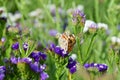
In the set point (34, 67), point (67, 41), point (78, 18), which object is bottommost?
point (34, 67)

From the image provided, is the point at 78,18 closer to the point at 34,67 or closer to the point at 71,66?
the point at 71,66

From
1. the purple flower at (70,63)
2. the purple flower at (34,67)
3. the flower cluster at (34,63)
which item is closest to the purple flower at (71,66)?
the purple flower at (70,63)

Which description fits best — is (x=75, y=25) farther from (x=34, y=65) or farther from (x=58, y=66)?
(x=34, y=65)

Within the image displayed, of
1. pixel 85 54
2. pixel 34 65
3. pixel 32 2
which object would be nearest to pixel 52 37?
pixel 32 2

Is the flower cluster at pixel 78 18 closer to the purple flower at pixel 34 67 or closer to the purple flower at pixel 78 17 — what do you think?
the purple flower at pixel 78 17

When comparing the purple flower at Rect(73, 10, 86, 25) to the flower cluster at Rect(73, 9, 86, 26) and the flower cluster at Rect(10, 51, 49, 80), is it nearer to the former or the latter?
the flower cluster at Rect(73, 9, 86, 26)

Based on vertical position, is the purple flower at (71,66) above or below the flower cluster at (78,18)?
below

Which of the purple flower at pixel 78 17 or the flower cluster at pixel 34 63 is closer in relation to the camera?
the flower cluster at pixel 34 63

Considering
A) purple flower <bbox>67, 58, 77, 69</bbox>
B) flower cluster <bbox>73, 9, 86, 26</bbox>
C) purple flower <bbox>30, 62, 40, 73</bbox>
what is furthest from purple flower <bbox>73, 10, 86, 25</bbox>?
purple flower <bbox>30, 62, 40, 73</bbox>

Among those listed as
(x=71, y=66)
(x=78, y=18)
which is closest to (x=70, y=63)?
(x=71, y=66)

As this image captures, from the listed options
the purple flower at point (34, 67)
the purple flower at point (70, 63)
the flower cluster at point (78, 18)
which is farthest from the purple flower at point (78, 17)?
the purple flower at point (34, 67)

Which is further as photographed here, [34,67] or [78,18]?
[78,18]

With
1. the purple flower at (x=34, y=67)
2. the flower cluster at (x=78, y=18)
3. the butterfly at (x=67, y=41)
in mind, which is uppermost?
the flower cluster at (x=78, y=18)
